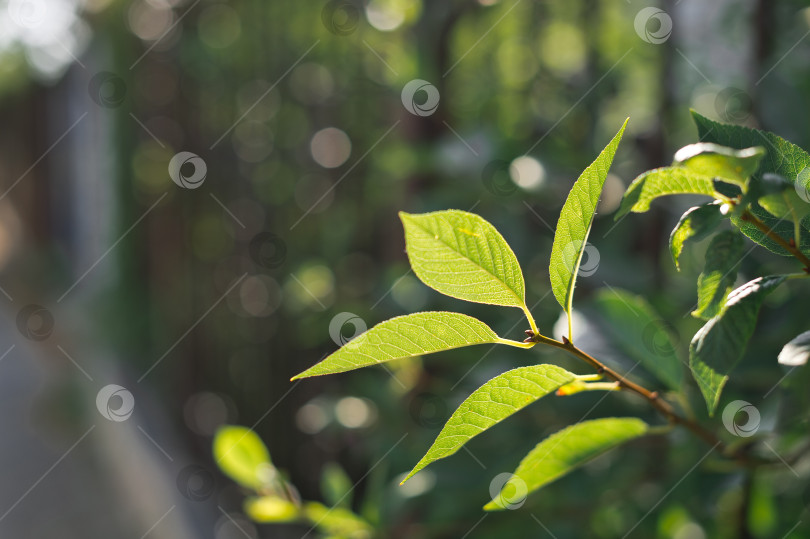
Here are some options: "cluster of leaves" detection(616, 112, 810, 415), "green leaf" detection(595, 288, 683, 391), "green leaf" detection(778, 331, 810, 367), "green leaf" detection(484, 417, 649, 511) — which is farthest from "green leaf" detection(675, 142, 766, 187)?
"green leaf" detection(595, 288, 683, 391)

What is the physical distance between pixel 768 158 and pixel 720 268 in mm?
73

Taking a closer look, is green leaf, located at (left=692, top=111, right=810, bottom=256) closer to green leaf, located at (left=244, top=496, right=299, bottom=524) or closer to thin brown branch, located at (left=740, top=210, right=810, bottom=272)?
thin brown branch, located at (left=740, top=210, right=810, bottom=272)

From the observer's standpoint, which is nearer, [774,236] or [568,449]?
[774,236]

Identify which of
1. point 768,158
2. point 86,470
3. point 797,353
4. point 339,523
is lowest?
point 86,470

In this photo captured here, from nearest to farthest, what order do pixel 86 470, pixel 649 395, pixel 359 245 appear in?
pixel 649 395
pixel 359 245
pixel 86 470

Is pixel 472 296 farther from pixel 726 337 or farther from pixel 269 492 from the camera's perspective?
pixel 269 492

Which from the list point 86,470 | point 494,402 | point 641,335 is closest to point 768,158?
point 494,402

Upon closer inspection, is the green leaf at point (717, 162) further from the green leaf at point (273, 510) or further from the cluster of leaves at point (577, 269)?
the green leaf at point (273, 510)

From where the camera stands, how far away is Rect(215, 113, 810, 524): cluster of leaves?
383 mm

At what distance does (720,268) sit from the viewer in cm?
41

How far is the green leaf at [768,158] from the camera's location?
408 millimetres

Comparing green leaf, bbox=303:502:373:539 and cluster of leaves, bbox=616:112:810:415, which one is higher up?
cluster of leaves, bbox=616:112:810:415

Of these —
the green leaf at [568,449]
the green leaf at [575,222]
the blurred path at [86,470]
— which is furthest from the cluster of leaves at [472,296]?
the blurred path at [86,470]

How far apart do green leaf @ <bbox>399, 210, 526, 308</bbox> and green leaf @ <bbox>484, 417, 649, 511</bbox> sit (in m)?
0.15
